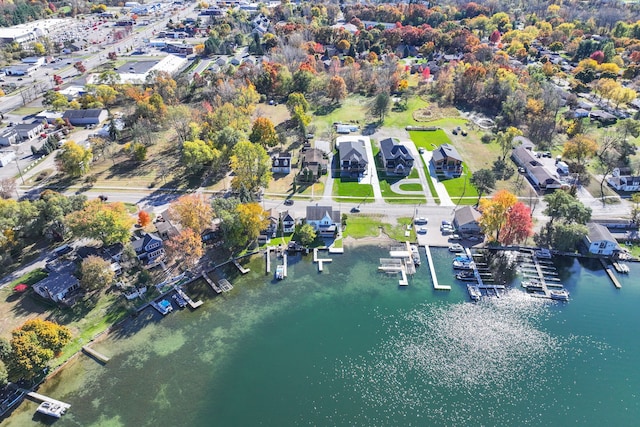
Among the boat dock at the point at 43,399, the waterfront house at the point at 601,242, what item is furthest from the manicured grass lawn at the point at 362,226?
the boat dock at the point at 43,399

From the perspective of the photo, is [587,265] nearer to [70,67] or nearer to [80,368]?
[80,368]

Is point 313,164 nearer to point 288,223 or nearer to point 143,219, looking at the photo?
point 288,223

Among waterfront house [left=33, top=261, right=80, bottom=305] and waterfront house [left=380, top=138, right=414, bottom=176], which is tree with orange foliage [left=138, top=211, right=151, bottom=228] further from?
waterfront house [left=380, top=138, right=414, bottom=176]

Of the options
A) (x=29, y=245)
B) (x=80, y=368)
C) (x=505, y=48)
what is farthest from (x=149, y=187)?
(x=505, y=48)

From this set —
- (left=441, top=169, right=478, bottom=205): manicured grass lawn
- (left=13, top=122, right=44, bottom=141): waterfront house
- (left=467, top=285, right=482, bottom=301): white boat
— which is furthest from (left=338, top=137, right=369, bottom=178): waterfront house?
(left=13, top=122, right=44, bottom=141): waterfront house

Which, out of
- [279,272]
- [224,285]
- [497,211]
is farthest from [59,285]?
[497,211]

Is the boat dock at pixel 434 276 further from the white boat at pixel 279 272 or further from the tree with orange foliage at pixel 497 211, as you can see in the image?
the white boat at pixel 279 272
